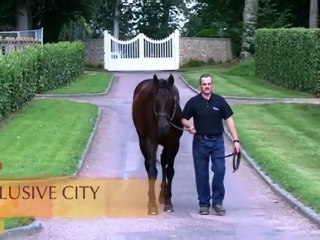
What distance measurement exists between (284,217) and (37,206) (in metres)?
3.27

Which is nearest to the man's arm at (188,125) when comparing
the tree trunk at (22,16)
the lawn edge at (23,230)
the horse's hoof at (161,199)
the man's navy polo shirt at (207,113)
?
the man's navy polo shirt at (207,113)

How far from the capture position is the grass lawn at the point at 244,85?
33.6m

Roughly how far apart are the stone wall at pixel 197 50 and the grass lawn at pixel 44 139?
31306 mm

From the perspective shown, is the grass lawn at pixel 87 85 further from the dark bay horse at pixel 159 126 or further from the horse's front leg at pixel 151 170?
the horse's front leg at pixel 151 170

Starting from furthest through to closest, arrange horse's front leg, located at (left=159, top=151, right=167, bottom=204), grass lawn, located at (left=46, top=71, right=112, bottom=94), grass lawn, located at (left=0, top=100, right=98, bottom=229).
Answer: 1. grass lawn, located at (left=46, top=71, right=112, bottom=94)
2. grass lawn, located at (left=0, top=100, right=98, bottom=229)
3. horse's front leg, located at (left=159, top=151, right=167, bottom=204)

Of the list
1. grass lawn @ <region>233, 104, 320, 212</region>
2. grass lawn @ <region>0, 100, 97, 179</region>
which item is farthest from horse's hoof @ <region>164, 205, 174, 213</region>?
grass lawn @ <region>0, 100, 97, 179</region>

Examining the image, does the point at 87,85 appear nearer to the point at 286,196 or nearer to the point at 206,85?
the point at 286,196

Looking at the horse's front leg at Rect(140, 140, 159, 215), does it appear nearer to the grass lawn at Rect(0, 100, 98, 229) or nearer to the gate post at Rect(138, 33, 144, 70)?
the grass lawn at Rect(0, 100, 98, 229)

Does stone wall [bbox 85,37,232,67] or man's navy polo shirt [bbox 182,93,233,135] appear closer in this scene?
man's navy polo shirt [bbox 182,93,233,135]

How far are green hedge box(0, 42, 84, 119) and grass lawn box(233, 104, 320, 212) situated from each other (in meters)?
5.81

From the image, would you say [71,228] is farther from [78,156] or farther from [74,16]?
[74,16]

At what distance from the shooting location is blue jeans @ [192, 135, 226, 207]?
12070 mm

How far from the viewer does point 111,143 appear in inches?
784

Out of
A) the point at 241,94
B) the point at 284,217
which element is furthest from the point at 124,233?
the point at 241,94
